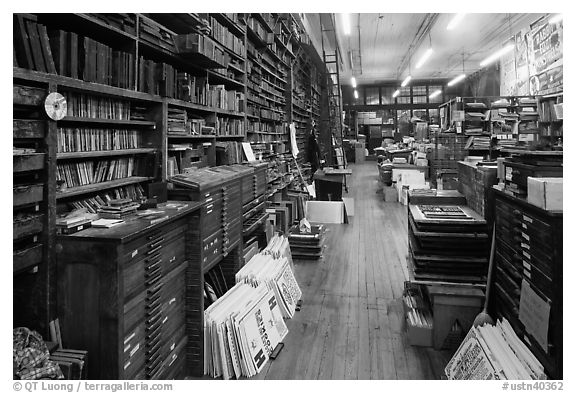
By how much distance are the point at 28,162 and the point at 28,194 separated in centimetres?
15

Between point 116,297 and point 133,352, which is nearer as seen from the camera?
point 116,297

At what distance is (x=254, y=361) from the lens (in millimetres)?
2742

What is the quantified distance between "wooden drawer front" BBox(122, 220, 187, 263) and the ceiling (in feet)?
22.6

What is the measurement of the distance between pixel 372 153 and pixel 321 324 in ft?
71.7

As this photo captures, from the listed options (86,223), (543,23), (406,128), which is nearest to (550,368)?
(86,223)

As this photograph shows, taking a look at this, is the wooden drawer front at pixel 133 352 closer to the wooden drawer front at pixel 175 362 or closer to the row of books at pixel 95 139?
the wooden drawer front at pixel 175 362

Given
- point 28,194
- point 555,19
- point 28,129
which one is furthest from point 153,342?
point 555,19

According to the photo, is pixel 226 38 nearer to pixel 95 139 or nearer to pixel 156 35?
pixel 156 35

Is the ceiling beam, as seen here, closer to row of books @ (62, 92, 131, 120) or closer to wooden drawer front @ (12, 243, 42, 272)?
row of books @ (62, 92, 131, 120)

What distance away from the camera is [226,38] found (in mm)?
4844

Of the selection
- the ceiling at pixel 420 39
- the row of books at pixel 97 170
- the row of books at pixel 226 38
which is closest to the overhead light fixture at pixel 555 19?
the ceiling at pixel 420 39

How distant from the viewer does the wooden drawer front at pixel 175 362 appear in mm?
2398

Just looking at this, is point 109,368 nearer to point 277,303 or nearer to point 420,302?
point 277,303

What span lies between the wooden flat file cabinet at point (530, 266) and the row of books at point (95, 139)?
8.80 feet
